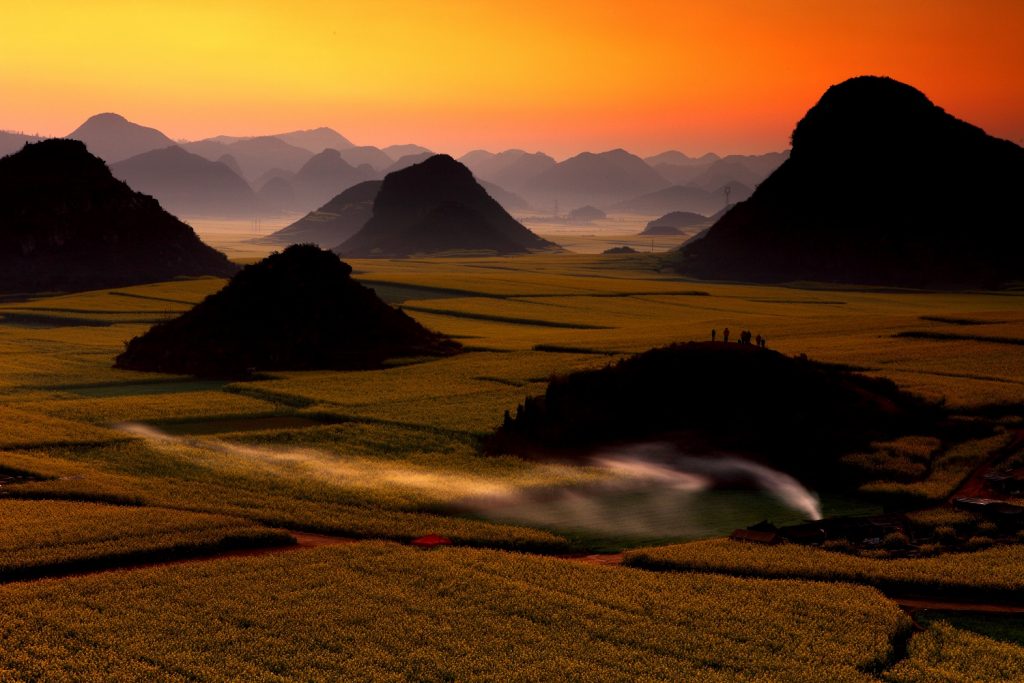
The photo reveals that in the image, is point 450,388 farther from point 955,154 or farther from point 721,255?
point 955,154

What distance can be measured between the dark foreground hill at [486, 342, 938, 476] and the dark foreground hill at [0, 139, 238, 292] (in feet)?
380

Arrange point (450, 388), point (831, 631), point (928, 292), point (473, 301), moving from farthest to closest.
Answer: point (928, 292), point (473, 301), point (450, 388), point (831, 631)

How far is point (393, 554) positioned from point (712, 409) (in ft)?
63.9

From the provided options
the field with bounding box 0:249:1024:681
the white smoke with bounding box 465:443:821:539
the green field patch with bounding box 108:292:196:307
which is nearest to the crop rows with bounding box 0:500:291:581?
the field with bounding box 0:249:1024:681

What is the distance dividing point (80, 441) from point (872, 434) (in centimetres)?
3139

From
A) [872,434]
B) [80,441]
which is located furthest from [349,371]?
[872,434]

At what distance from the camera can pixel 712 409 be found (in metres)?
42.2

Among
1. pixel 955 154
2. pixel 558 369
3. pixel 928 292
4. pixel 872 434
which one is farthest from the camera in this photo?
pixel 955 154

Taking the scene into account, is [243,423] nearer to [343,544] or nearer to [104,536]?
[104,536]

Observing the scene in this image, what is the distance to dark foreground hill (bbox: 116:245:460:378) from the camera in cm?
6519

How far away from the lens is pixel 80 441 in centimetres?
4119

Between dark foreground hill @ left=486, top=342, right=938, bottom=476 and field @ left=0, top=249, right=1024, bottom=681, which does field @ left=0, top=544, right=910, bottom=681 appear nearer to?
field @ left=0, top=249, right=1024, bottom=681

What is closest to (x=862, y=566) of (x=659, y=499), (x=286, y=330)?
(x=659, y=499)

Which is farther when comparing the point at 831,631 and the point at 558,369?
the point at 558,369
